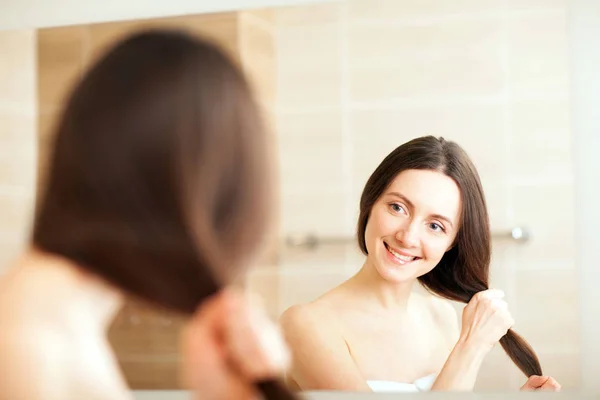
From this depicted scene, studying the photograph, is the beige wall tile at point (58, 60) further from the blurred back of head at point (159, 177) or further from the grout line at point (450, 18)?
the blurred back of head at point (159, 177)

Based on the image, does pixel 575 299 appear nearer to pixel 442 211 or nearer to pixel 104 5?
pixel 442 211

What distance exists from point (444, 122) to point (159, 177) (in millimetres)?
835

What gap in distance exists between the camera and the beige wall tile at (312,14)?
67.7 inches

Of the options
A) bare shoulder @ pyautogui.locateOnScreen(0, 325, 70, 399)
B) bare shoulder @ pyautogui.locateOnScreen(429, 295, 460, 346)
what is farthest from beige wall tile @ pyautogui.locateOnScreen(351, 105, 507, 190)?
bare shoulder @ pyautogui.locateOnScreen(0, 325, 70, 399)

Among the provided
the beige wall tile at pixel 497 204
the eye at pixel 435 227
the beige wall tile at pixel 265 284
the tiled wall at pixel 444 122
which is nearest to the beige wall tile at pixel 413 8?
the tiled wall at pixel 444 122

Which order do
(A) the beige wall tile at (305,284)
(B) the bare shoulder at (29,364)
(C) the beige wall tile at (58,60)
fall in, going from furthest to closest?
(C) the beige wall tile at (58,60) → (A) the beige wall tile at (305,284) → (B) the bare shoulder at (29,364)

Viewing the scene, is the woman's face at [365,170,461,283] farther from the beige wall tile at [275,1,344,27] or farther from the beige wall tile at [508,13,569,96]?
the beige wall tile at [275,1,344,27]

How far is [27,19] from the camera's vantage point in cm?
189

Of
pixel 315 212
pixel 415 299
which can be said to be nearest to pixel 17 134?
pixel 315 212

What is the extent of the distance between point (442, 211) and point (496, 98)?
24 cm

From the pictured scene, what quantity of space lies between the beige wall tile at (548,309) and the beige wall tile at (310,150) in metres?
0.39

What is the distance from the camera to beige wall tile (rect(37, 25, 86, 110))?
1.83 m

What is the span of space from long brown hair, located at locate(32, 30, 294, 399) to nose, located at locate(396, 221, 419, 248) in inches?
24.7

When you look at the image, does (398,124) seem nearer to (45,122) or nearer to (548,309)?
(548,309)
